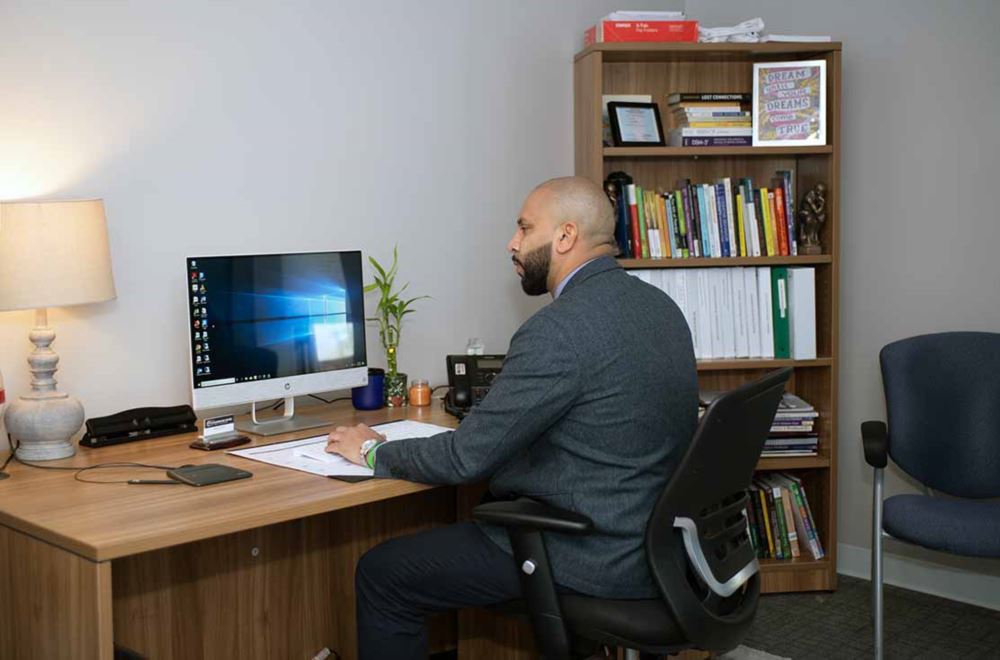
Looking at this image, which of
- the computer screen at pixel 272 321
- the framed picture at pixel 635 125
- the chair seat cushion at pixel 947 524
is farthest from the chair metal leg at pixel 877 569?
the computer screen at pixel 272 321

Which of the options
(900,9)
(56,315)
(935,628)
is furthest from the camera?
(900,9)

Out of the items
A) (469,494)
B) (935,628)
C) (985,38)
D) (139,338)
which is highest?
(985,38)

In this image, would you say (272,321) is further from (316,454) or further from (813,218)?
(813,218)

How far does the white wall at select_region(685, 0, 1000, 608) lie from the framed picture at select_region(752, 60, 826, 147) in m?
0.23

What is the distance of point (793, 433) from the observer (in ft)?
13.0

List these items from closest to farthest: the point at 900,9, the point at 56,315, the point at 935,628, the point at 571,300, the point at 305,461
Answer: the point at 571,300 → the point at 305,461 → the point at 56,315 → the point at 935,628 → the point at 900,9

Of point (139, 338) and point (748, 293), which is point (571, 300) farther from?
point (748, 293)

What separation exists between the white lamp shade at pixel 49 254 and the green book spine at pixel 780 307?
2.23 m

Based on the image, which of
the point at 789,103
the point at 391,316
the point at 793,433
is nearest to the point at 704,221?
the point at 789,103

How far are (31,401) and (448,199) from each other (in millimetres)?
1568

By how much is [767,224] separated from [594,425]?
1.84 m

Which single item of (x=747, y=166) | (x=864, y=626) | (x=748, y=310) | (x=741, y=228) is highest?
(x=747, y=166)

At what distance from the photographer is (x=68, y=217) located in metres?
2.69

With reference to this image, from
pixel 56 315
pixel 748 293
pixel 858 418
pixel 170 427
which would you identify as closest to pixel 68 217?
pixel 56 315
